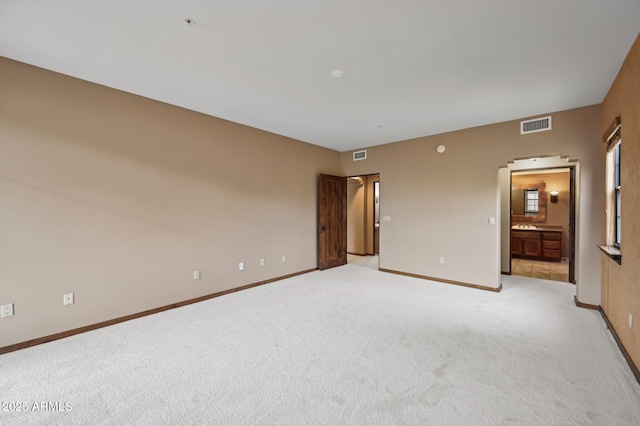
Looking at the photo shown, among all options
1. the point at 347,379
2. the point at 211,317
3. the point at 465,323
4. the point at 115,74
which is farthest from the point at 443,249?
the point at 115,74

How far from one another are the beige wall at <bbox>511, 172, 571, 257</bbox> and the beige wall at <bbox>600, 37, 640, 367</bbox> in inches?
200

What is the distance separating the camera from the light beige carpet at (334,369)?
1.79m

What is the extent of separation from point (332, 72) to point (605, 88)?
3088 millimetres

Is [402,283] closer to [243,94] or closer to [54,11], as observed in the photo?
[243,94]

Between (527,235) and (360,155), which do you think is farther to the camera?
(527,235)

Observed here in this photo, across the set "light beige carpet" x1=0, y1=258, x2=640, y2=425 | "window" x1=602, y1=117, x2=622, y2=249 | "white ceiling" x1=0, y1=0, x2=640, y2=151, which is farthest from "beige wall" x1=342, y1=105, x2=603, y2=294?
"light beige carpet" x1=0, y1=258, x2=640, y2=425

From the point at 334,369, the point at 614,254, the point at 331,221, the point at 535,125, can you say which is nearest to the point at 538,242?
the point at 535,125

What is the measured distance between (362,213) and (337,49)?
5815 mm

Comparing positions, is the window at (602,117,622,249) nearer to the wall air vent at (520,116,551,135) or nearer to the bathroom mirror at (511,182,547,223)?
the wall air vent at (520,116,551,135)

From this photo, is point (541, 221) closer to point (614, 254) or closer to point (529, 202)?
point (529, 202)

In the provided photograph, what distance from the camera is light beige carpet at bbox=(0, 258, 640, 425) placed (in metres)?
1.79

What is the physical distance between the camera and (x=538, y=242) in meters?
6.80

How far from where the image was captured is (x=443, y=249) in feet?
16.2

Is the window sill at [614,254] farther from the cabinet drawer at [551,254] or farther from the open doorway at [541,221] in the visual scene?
the cabinet drawer at [551,254]
